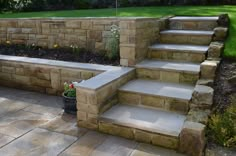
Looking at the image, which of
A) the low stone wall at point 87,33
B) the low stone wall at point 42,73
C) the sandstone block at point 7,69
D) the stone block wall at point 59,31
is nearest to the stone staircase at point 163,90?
the low stone wall at point 87,33

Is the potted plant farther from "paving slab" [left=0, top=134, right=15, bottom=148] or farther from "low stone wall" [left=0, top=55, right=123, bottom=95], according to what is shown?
"paving slab" [left=0, top=134, right=15, bottom=148]

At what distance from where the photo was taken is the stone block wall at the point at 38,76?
3.76 m

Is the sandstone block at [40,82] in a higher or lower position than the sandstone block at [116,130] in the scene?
higher

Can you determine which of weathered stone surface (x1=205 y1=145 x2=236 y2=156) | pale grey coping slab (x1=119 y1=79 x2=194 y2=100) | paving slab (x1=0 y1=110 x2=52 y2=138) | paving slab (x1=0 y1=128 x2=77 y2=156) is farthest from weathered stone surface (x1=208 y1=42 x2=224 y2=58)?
paving slab (x1=0 y1=110 x2=52 y2=138)

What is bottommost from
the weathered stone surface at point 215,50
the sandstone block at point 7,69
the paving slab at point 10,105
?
the paving slab at point 10,105

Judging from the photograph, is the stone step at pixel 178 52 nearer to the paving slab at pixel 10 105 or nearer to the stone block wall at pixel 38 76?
the stone block wall at pixel 38 76

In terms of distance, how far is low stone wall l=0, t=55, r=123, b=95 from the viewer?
3.72 meters

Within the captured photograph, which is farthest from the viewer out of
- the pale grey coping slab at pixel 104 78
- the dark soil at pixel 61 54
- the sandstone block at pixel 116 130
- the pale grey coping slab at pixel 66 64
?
the dark soil at pixel 61 54

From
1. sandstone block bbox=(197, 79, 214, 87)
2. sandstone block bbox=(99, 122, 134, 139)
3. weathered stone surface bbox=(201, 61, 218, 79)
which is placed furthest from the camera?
weathered stone surface bbox=(201, 61, 218, 79)

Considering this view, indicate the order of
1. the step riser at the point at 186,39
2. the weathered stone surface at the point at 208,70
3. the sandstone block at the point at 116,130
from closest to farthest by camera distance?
the sandstone block at the point at 116,130 < the weathered stone surface at the point at 208,70 < the step riser at the point at 186,39

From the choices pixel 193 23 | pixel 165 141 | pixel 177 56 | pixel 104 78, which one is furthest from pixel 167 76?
pixel 193 23

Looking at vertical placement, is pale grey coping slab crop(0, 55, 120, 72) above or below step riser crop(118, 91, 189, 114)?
above

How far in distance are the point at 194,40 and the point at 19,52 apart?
3327mm

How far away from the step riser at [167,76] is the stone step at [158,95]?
3.2 inches
